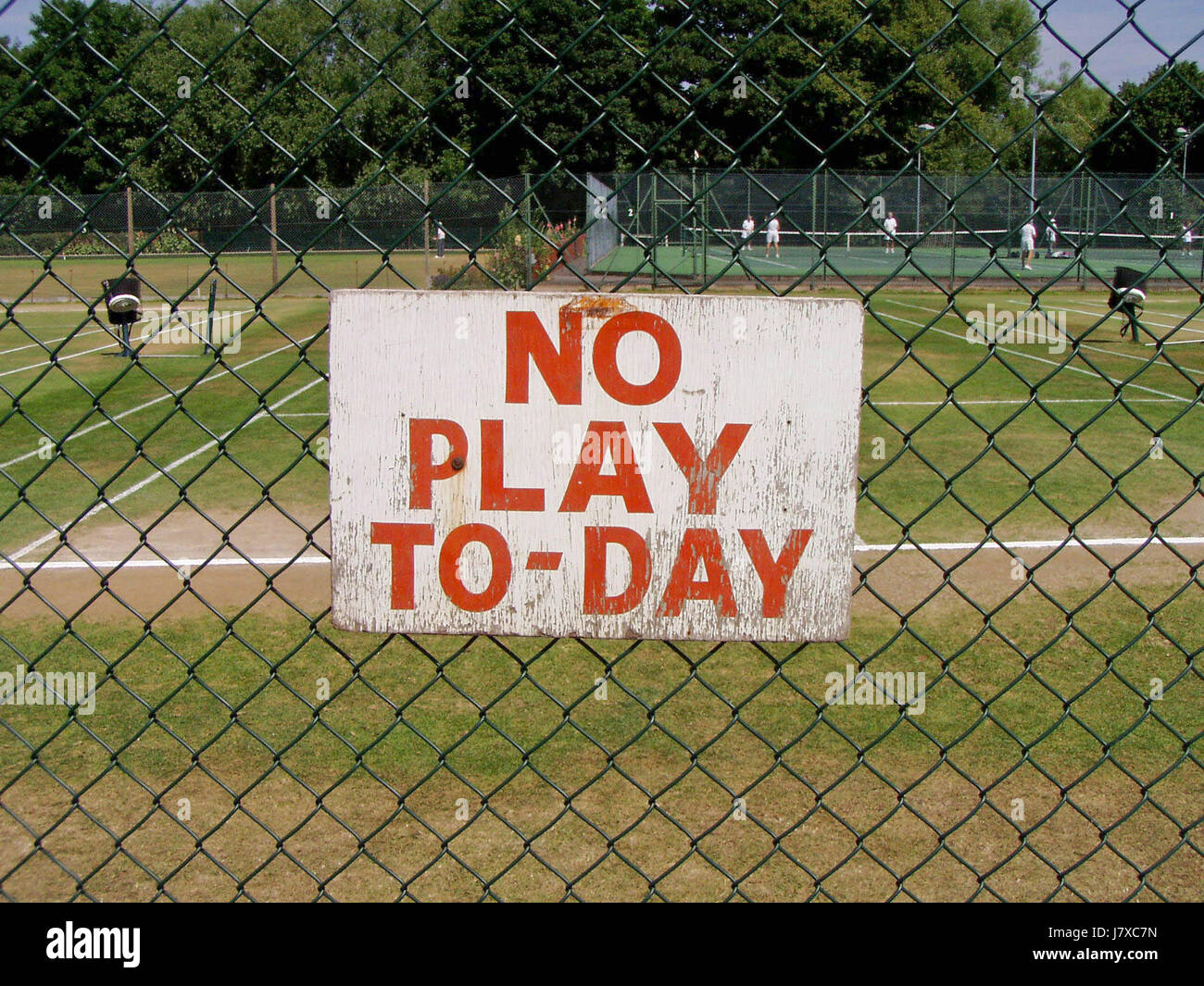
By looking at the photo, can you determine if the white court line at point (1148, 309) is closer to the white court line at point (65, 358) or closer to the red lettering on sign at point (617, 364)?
the white court line at point (65, 358)

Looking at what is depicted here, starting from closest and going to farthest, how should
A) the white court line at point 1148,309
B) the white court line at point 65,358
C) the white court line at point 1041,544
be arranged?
1. the white court line at point 1041,544
2. the white court line at point 65,358
3. the white court line at point 1148,309

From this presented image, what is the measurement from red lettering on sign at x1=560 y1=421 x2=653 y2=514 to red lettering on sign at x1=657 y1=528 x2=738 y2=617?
0.11 m

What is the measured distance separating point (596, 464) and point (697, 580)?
0.97 ft

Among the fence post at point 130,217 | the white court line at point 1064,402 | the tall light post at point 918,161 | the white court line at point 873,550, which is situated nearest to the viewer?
the tall light post at point 918,161

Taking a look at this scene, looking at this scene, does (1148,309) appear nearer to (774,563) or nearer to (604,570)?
(774,563)

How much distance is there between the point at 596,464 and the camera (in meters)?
2.03

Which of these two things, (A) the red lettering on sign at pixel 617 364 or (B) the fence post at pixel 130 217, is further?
(B) the fence post at pixel 130 217

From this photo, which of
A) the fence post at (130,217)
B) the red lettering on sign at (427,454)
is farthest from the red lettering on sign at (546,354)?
the fence post at (130,217)

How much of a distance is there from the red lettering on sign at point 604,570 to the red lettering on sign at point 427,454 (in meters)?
0.29

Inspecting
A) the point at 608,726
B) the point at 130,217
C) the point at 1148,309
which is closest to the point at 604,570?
the point at 608,726

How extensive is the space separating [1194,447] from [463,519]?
10697 mm

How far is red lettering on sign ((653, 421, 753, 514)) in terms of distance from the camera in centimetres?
202

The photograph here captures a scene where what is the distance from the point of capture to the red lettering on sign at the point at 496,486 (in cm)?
203

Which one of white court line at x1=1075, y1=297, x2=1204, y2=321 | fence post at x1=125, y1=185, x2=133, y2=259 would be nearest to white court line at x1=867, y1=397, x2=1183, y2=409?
white court line at x1=1075, y1=297, x2=1204, y2=321
